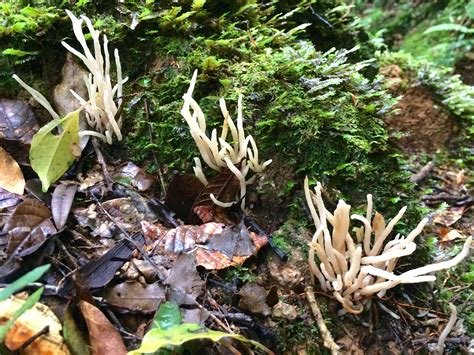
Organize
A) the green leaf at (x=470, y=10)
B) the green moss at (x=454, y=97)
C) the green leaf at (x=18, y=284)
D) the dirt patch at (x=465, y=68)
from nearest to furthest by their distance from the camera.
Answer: the green leaf at (x=18, y=284), the green moss at (x=454, y=97), the dirt patch at (x=465, y=68), the green leaf at (x=470, y=10)

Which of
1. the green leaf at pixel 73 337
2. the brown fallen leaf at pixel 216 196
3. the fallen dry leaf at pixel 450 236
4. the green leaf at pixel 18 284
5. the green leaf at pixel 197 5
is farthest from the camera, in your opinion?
the fallen dry leaf at pixel 450 236

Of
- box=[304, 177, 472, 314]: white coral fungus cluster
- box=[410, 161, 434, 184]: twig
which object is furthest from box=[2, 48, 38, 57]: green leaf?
box=[410, 161, 434, 184]: twig

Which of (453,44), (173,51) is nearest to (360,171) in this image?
(173,51)

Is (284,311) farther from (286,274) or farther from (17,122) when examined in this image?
(17,122)

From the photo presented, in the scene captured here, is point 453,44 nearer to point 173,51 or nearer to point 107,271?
point 173,51

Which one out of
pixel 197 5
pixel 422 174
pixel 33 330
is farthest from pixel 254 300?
pixel 422 174

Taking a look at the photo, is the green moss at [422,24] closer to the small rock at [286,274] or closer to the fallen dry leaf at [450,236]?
the fallen dry leaf at [450,236]

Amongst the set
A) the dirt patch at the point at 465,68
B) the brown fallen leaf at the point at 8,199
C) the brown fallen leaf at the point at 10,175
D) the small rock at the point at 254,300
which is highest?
the brown fallen leaf at the point at 10,175

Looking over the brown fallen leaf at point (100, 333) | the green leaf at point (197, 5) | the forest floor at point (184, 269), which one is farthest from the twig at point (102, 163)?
the green leaf at point (197, 5)
